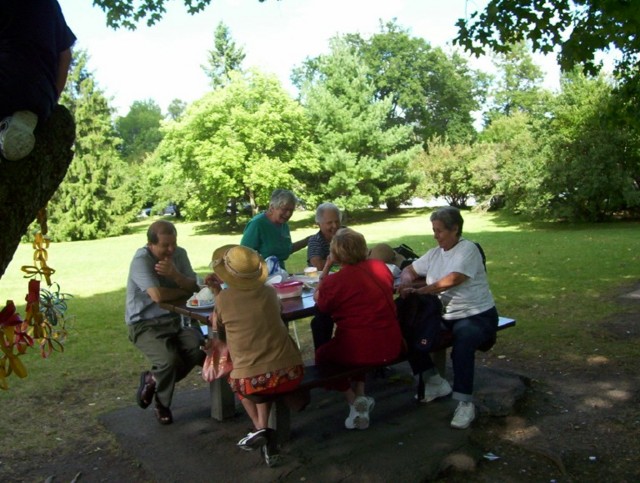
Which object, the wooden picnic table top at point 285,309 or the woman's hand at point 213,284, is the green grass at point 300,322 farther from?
the woman's hand at point 213,284

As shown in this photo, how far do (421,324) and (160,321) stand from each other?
2.01 metres

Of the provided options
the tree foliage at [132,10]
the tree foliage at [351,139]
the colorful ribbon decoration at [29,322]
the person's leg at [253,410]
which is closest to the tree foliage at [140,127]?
the tree foliage at [351,139]

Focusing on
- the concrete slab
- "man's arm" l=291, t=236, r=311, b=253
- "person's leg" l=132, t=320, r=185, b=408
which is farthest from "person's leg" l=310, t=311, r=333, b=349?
"man's arm" l=291, t=236, r=311, b=253

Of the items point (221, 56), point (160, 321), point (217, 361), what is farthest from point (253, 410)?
point (221, 56)

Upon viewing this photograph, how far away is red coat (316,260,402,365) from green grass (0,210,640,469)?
2249 millimetres

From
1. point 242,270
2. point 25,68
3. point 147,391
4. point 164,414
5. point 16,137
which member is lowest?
point 164,414

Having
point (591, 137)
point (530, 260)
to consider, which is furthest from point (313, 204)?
point (530, 260)

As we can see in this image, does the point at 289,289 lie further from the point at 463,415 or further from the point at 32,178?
the point at 32,178

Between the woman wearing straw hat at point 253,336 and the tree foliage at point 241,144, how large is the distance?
1099 inches

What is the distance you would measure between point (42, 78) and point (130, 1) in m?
7.10

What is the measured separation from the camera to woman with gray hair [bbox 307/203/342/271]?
20.9 feet

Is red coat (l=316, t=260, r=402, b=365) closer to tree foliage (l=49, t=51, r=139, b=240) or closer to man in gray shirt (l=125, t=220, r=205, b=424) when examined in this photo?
man in gray shirt (l=125, t=220, r=205, b=424)

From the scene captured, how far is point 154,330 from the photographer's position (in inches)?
199

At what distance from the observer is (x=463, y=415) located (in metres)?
4.70
